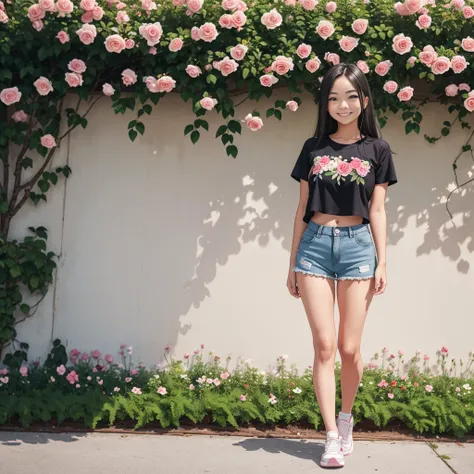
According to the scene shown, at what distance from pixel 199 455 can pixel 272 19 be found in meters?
2.48

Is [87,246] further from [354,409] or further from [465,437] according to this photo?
[465,437]

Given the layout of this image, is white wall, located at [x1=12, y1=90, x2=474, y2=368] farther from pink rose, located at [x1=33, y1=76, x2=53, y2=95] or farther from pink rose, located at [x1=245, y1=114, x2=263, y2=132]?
pink rose, located at [x1=33, y1=76, x2=53, y2=95]

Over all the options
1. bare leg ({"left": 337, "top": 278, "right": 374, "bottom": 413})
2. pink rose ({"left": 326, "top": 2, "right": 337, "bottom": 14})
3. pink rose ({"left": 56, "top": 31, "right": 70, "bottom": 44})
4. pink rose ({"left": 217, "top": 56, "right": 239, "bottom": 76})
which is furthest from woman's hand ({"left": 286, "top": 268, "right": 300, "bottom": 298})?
pink rose ({"left": 56, "top": 31, "right": 70, "bottom": 44})

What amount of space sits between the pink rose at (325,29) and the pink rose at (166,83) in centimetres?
91

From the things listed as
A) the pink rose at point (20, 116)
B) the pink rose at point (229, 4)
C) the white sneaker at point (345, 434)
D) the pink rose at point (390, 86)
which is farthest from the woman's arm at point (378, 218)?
the pink rose at point (20, 116)

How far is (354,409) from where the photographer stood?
13.9ft

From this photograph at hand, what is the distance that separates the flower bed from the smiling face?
67.3 inches

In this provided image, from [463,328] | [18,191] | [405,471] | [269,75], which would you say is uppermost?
[269,75]

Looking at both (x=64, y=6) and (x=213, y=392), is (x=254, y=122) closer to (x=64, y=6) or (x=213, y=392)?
(x=64, y=6)

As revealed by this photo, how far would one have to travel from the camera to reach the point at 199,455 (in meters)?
→ 3.79

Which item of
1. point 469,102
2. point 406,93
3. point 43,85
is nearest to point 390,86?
point 406,93

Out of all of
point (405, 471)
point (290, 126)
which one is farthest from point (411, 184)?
point (405, 471)

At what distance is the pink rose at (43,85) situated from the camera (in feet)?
14.7

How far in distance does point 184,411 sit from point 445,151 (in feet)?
7.54
